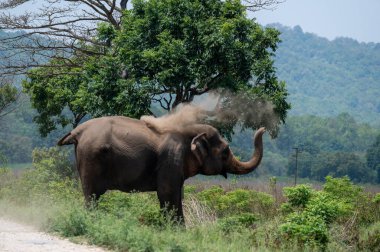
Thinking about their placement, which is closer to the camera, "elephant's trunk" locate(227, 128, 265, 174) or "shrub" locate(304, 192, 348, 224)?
"shrub" locate(304, 192, 348, 224)

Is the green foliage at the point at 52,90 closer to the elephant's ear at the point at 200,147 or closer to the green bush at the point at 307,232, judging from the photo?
the elephant's ear at the point at 200,147

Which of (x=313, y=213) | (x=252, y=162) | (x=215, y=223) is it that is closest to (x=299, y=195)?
(x=252, y=162)

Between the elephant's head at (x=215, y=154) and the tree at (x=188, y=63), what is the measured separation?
5657mm

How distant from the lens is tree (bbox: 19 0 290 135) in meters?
Result: 20.4

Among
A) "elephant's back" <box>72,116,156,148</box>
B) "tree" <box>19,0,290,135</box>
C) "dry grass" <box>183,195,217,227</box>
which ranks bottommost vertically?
"dry grass" <box>183,195,217,227</box>

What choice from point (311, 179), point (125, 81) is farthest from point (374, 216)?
point (311, 179)

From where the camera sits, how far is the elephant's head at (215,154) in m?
14.3

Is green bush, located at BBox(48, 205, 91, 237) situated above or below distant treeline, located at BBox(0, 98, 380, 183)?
above

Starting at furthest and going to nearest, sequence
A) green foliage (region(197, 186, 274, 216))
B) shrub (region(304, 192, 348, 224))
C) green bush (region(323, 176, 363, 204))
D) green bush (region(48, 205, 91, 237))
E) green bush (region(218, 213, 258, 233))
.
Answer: green bush (region(323, 176, 363, 204))
green foliage (region(197, 186, 274, 216))
shrub (region(304, 192, 348, 224))
green bush (region(218, 213, 258, 233))
green bush (region(48, 205, 91, 237))

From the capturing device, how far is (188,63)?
20.4 meters

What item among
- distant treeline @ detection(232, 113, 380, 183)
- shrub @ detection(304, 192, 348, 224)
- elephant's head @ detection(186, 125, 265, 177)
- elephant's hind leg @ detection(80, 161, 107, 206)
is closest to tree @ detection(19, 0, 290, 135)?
elephant's head @ detection(186, 125, 265, 177)

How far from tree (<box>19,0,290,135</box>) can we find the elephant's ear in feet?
19.3

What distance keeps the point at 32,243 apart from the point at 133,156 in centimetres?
331

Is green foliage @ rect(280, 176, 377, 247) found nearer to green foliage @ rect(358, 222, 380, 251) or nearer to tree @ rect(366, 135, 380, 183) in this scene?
green foliage @ rect(358, 222, 380, 251)
